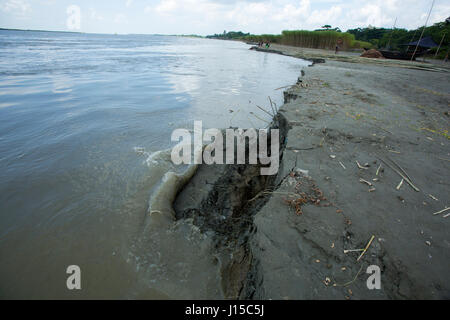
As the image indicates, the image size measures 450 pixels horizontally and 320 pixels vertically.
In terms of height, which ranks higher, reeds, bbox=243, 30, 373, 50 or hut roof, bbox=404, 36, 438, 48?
reeds, bbox=243, 30, 373, 50

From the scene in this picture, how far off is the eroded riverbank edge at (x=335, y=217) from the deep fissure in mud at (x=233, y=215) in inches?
0.5

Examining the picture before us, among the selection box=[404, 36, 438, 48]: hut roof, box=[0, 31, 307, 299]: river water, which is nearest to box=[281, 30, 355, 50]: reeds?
box=[404, 36, 438, 48]: hut roof

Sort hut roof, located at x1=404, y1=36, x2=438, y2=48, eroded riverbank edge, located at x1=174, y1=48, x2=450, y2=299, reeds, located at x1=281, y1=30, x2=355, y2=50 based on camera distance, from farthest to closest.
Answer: reeds, located at x1=281, y1=30, x2=355, y2=50 → hut roof, located at x1=404, y1=36, x2=438, y2=48 → eroded riverbank edge, located at x1=174, y1=48, x2=450, y2=299

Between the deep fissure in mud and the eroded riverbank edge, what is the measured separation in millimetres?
12

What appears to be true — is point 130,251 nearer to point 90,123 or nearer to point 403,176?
point 403,176

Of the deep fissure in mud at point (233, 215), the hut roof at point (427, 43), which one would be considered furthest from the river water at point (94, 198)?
the hut roof at point (427, 43)

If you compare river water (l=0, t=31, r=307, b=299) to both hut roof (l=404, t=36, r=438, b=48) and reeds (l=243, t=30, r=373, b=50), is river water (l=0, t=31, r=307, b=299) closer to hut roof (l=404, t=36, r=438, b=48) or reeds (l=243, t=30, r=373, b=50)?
hut roof (l=404, t=36, r=438, b=48)

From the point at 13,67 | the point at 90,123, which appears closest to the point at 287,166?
the point at 90,123

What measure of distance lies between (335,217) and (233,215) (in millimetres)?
1138

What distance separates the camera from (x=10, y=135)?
4.18m

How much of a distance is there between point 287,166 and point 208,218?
4.16 ft

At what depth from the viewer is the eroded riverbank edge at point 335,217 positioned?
1.46 m

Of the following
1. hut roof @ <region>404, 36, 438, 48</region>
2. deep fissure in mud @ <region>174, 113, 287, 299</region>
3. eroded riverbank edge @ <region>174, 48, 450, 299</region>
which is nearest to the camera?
eroded riverbank edge @ <region>174, 48, 450, 299</region>

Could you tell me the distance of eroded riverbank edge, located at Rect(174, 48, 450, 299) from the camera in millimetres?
1456
